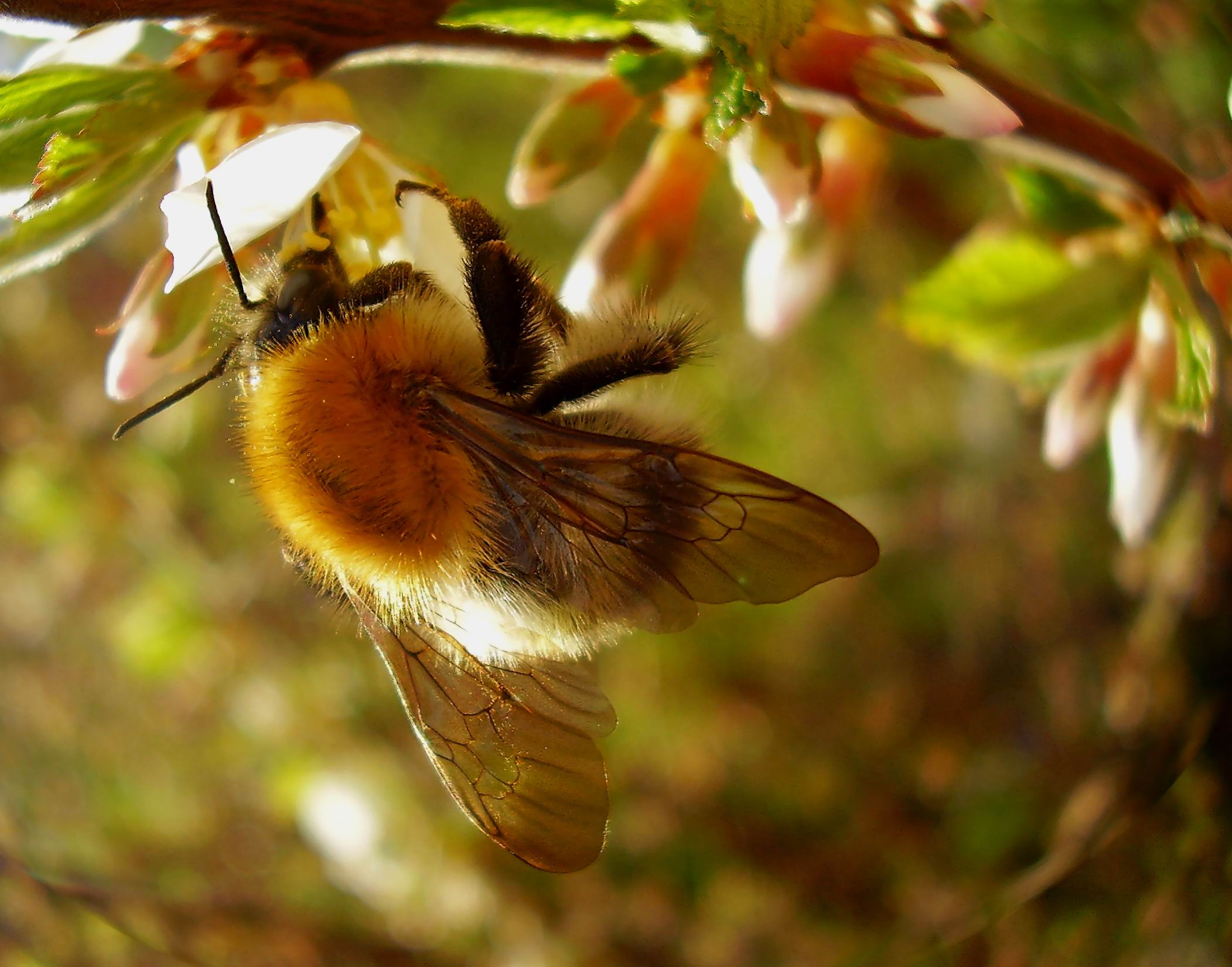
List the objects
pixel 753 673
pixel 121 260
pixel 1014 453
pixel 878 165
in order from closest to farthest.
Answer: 1. pixel 878 165
2. pixel 1014 453
3. pixel 753 673
4. pixel 121 260

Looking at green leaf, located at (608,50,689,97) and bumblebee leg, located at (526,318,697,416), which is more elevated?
green leaf, located at (608,50,689,97)

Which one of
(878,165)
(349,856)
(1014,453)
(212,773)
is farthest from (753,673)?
(878,165)

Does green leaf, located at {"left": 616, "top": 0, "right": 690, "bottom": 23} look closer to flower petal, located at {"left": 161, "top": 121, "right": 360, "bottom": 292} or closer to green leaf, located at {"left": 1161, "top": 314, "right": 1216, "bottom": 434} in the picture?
flower petal, located at {"left": 161, "top": 121, "right": 360, "bottom": 292}

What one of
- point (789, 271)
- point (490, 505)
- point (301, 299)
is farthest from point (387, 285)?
point (789, 271)

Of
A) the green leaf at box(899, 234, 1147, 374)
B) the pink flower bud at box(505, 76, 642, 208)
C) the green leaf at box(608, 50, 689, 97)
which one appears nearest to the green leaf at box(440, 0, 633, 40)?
the green leaf at box(608, 50, 689, 97)

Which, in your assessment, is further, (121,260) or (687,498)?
(121,260)

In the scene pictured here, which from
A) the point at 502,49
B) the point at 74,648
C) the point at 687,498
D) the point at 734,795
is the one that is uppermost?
the point at 502,49

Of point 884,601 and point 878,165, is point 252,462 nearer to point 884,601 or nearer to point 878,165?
point 878,165
